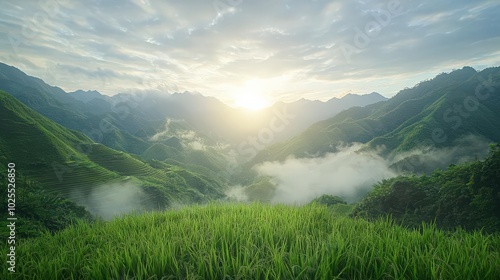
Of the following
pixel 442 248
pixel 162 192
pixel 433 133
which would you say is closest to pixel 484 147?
pixel 433 133

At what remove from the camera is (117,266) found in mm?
3645

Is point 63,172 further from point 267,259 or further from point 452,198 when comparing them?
point 452,198

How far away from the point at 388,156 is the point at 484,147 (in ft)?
151

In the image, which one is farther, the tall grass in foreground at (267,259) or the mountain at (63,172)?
the mountain at (63,172)

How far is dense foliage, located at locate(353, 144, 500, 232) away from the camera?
10109mm

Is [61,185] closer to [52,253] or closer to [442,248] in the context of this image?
→ [52,253]

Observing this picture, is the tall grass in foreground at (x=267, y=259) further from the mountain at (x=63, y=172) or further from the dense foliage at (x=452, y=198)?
the mountain at (x=63, y=172)

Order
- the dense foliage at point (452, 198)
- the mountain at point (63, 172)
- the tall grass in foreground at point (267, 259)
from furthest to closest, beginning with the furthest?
the mountain at point (63, 172) → the dense foliage at point (452, 198) → the tall grass in foreground at point (267, 259)

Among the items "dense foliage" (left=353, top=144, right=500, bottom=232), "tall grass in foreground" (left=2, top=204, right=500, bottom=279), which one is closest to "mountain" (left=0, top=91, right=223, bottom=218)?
"dense foliage" (left=353, top=144, right=500, bottom=232)

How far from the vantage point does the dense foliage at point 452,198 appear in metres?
10.1

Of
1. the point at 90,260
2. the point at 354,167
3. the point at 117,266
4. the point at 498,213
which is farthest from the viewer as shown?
the point at 354,167

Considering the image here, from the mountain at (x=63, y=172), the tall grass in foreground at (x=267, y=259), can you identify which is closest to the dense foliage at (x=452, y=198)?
the tall grass in foreground at (x=267, y=259)

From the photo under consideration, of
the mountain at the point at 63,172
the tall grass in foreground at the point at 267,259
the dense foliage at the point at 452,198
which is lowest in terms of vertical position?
the mountain at the point at 63,172

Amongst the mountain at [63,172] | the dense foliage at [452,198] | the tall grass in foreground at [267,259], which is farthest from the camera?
the mountain at [63,172]
